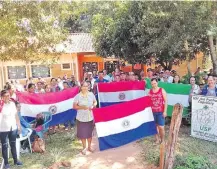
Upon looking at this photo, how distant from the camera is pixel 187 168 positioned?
6352 mm

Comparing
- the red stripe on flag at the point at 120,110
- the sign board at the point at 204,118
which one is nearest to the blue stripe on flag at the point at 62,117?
the red stripe on flag at the point at 120,110

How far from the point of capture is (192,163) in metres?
6.57

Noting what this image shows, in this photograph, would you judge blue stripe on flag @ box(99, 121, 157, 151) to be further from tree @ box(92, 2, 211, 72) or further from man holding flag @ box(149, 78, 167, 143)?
tree @ box(92, 2, 211, 72)

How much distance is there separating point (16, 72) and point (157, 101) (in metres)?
18.6

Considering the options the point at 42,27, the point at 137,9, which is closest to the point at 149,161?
the point at 42,27

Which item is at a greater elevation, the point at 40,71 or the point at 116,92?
the point at 40,71

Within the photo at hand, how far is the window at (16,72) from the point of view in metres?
23.9

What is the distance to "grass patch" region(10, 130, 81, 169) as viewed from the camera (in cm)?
694

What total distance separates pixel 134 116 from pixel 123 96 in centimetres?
270

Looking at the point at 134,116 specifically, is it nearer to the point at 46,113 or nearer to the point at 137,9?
the point at 46,113

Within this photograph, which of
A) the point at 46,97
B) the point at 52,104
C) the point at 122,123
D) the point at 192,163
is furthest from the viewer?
the point at 52,104

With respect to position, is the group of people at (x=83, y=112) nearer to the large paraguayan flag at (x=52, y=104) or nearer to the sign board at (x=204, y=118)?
the sign board at (x=204, y=118)

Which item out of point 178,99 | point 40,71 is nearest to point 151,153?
point 178,99

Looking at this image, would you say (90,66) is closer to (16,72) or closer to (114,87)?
(16,72)
